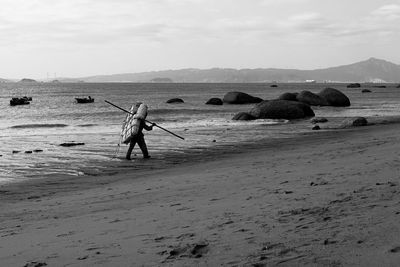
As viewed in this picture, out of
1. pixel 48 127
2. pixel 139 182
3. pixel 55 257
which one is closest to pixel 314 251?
pixel 55 257

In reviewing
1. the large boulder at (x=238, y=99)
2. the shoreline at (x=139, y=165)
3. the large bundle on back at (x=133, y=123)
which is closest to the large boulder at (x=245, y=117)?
the shoreline at (x=139, y=165)

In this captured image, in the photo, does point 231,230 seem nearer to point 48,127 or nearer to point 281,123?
point 281,123

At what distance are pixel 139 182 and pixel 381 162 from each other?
18.2ft

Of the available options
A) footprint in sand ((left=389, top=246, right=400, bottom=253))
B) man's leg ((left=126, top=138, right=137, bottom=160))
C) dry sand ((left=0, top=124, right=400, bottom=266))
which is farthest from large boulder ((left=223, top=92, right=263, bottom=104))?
footprint in sand ((left=389, top=246, right=400, bottom=253))

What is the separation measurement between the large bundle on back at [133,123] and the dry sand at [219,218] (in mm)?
5455

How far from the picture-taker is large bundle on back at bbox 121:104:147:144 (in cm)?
1733

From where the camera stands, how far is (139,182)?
11609mm

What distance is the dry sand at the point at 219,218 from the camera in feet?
16.3

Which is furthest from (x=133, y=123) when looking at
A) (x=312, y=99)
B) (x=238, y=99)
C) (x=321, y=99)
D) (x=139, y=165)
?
(x=238, y=99)

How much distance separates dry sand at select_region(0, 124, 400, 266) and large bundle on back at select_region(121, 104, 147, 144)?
17.9 ft

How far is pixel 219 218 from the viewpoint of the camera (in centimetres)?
662

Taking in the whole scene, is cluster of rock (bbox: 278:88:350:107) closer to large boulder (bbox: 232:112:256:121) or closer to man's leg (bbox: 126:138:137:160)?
large boulder (bbox: 232:112:256:121)

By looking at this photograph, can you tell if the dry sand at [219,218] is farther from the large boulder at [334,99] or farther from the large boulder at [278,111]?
the large boulder at [334,99]

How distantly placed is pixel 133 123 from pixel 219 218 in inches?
450
